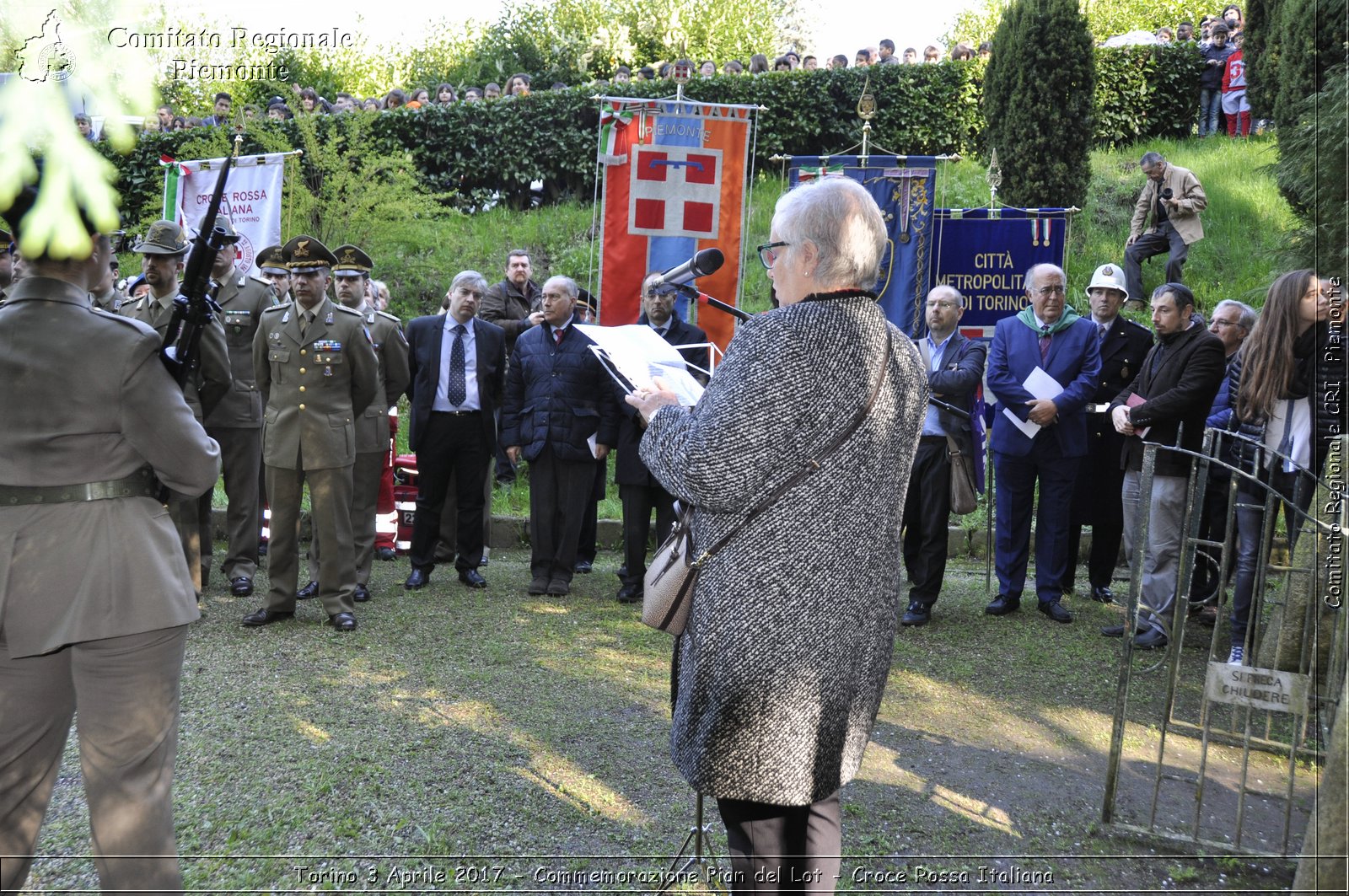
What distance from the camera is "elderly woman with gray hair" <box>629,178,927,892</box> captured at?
2.64m

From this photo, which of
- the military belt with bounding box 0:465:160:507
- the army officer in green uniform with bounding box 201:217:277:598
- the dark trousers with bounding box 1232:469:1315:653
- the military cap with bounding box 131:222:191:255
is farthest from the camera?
the army officer in green uniform with bounding box 201:217:277:598

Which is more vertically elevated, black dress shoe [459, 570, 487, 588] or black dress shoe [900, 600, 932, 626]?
black dress shoe [900, 600, 932, 626]

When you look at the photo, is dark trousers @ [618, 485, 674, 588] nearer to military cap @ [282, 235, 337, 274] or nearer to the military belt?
military cap @ [282, 235, 337, 274]

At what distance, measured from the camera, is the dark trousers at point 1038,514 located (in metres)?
7.28

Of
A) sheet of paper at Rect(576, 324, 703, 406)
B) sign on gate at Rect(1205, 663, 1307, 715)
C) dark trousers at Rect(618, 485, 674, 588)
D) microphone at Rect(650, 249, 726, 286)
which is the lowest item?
dark trousers at Rect(618, 485, 674, 588)

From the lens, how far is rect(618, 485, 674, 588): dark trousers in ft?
25.8

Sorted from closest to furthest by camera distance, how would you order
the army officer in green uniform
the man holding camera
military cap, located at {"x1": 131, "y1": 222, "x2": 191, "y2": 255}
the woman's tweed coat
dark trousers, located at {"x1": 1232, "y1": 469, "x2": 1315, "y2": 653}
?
the woman's tweed coat, dark trousers, located at {"x1": 1232, "y1": 469, "x2": 1315, "y2": 653}, military cap, located at {"x1": 131, "y1": 222, "x2": 191, "y2": 255}, the army officer in green uniform, the man holding camera

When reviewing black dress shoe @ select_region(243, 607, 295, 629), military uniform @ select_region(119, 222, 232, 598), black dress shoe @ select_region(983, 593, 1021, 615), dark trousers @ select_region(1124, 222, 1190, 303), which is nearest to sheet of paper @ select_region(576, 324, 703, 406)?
military uniform @ select_region(119, 222, 232, 598)

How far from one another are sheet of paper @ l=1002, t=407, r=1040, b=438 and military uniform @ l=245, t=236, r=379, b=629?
422 centimetres

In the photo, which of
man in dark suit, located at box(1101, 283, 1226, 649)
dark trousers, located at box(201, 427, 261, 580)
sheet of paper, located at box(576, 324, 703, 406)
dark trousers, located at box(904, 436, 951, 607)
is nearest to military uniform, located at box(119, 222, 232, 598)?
dark trousers, located at box(201, 427, 261, 580)

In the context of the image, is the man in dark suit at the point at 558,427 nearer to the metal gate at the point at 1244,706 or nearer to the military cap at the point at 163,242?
the military cap at the point at 163,242

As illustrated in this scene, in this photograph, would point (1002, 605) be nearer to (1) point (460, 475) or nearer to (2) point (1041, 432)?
(2) point (1041, 432)

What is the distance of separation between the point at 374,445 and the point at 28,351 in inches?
202

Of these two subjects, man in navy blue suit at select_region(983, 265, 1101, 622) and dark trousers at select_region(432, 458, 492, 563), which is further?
dark trousers at select_region(432, 458, 492, 563)
